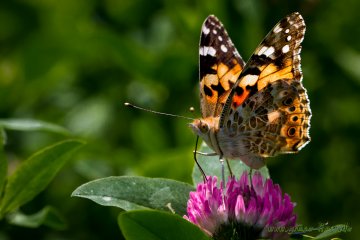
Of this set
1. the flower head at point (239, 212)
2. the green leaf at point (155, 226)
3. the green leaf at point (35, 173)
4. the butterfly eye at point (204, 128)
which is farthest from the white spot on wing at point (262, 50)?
the green leaf at point (155, 226)

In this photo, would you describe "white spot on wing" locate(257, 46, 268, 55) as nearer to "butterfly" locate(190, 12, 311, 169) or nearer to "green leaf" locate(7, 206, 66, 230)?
"butterfly" locate(190, 12, 311, 169)

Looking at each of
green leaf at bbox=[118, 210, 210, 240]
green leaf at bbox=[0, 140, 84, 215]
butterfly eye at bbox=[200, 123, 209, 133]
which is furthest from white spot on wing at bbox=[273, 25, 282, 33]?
green leaf at bbox=[118, 210, 210, 240]

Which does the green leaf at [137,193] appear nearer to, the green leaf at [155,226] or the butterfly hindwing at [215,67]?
the green leaf at [155,226]

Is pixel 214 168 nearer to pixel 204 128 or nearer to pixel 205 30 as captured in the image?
pixel 204 128

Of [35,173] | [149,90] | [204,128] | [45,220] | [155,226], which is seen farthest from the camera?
[149,90]

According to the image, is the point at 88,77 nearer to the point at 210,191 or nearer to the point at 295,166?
the point at 295,166

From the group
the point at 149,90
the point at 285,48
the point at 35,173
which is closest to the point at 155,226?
the point at 35,173
